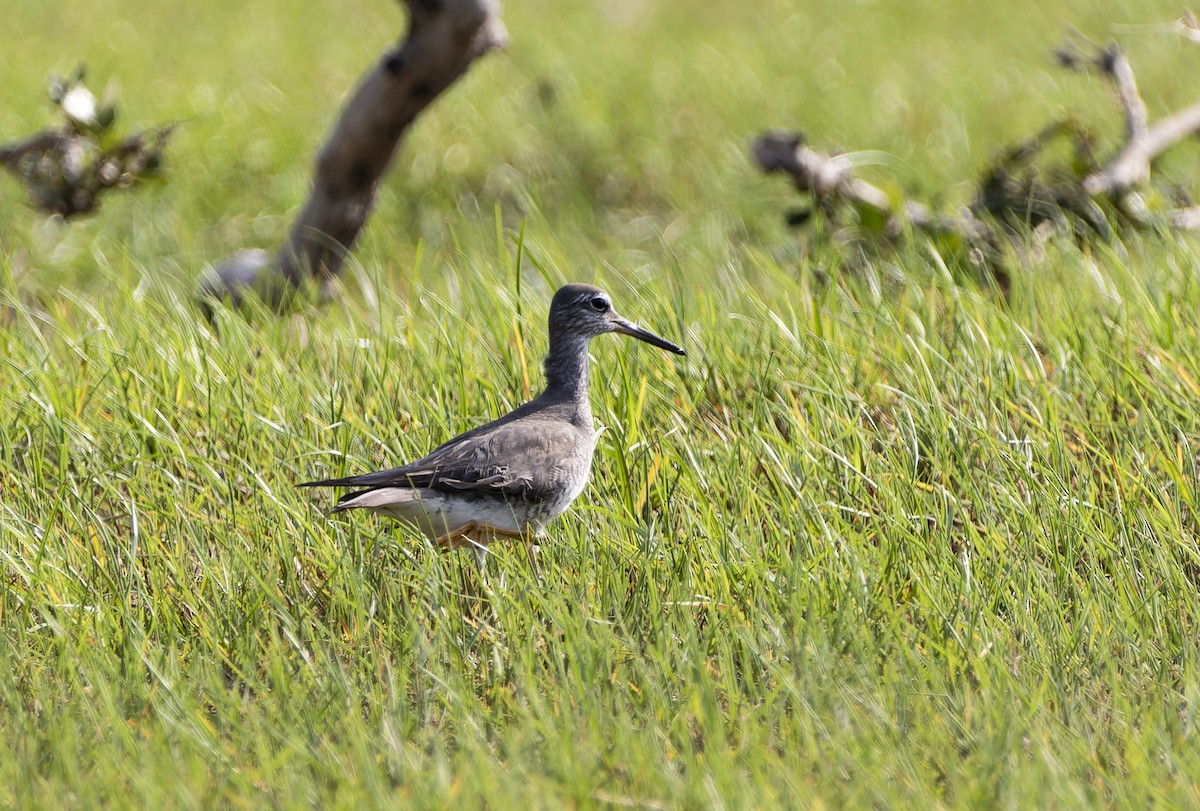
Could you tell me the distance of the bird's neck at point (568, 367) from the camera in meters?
4.21

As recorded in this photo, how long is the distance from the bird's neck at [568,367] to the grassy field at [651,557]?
0.67 ft

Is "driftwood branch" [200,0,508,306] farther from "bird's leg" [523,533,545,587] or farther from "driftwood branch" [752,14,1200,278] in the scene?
"bird's leg" [523,533,545,587]

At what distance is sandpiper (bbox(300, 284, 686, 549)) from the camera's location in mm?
3674

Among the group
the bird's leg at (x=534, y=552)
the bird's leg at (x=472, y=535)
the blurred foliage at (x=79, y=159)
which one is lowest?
the bird's leg at (x=534, y=552)

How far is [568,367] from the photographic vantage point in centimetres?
424

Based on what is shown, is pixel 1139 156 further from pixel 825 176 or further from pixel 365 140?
pixel 365 140

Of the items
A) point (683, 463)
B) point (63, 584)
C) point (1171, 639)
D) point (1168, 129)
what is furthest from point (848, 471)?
point (1168, 129)

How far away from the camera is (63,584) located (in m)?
3.70

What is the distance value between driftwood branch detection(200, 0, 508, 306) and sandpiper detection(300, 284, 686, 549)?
2.03 m

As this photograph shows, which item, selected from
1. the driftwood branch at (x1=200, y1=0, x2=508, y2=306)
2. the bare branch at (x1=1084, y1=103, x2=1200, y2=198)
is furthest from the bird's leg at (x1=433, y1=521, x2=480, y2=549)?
the bare branch at (x1=1084, y1=103, x2=1200, y2=198)

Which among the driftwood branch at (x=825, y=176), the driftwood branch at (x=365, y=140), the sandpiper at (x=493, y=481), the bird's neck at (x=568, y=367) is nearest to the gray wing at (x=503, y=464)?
the sandpiper at (x=493, y=481)

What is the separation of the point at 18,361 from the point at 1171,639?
3.75 m

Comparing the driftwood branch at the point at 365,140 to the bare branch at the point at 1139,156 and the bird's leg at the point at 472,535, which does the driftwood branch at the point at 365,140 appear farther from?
the bare branch at the point at 1139,156

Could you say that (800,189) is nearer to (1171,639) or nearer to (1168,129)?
(1168,129)
